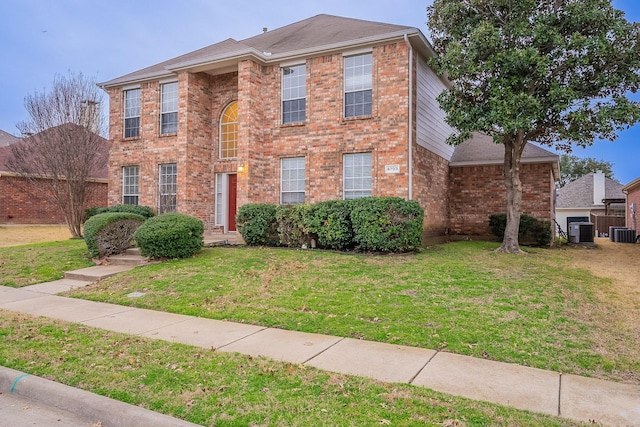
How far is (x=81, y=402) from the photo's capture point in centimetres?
371

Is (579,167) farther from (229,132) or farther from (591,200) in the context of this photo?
(229,132)

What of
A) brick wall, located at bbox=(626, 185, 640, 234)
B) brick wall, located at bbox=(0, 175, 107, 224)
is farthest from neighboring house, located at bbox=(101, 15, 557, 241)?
brick wall, located at bbox=(626, 185, 640, 234)

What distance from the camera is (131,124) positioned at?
1794cm

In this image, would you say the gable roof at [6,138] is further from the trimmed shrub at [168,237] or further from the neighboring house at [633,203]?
the neighboring house at [633,203]

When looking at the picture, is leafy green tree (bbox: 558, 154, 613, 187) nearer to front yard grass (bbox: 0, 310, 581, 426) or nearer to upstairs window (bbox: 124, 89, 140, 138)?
upstairs window (bbox: 124, 89, 140, 138)

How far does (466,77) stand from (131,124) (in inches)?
522

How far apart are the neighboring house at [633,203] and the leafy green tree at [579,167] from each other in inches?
1264

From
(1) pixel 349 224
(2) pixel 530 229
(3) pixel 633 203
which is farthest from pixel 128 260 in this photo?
(3) pixel 633 203

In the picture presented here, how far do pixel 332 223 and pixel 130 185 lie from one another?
10438mm

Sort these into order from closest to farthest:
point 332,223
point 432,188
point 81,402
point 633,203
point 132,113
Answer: point 81,402 → point 332,223 → point 432,188 → point 132,113 → point 633,203

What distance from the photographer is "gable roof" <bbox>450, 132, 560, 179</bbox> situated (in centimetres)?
1578

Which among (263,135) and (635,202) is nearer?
(263,135)

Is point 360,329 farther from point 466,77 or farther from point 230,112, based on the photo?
point 230,112

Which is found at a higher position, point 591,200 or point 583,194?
point 583,194
